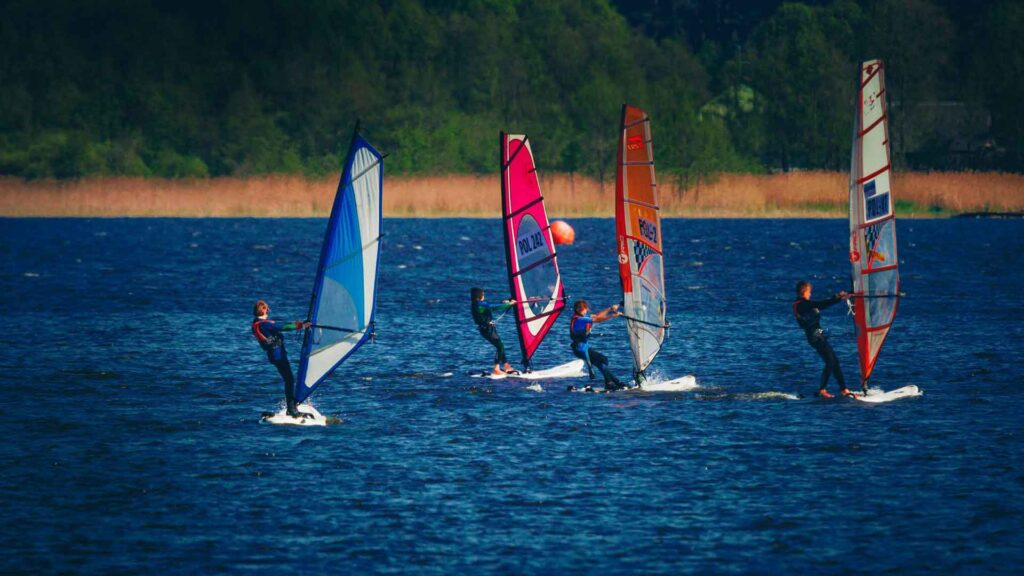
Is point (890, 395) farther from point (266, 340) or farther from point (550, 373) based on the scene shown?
point (266, 340)

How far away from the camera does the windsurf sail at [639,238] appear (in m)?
26.2

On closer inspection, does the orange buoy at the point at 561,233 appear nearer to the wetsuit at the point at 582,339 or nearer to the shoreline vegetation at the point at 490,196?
the wetsuit at the point at 582,339

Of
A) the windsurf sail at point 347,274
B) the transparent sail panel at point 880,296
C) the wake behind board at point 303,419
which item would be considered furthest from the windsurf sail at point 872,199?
the wake behind board at point 303,419

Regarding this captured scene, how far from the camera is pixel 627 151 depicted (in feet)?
86.4

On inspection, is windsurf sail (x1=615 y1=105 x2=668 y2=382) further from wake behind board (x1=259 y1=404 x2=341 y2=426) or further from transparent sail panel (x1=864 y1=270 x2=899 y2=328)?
wake behind board (x1=259 y1=404 x2=341 y2=426)

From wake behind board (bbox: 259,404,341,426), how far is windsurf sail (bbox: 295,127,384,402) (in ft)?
1.82

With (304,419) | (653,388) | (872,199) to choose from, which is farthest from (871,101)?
(304,419)

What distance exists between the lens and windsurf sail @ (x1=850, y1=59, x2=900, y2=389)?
24.8 meters

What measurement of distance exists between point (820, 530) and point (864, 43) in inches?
3819

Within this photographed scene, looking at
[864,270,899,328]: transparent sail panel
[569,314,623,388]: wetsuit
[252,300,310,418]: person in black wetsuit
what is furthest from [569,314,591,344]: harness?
[252,300,310,418]: person in black wetsuit

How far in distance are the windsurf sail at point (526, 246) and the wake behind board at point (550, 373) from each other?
1.25ft

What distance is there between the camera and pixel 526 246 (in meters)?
29.7

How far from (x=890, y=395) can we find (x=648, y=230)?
5.14 m

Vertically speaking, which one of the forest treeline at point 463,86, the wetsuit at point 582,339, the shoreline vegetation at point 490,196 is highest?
the forest treeline at point 463,86
